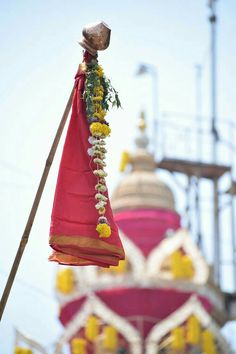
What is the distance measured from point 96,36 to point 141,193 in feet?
81.6

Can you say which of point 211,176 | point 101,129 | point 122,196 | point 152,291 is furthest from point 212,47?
point 101,129

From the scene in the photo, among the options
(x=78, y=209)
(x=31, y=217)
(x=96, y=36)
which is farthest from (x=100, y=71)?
(x=31, y=217)

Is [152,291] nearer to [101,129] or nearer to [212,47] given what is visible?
[212,47]

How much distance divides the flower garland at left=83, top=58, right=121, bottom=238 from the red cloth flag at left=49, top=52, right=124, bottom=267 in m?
0.08

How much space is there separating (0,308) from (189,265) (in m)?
24.3

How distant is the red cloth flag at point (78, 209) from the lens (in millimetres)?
12461

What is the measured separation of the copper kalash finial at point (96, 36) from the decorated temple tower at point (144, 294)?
2234 centimetres

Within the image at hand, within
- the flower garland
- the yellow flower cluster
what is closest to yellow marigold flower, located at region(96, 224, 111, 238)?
the flower garland

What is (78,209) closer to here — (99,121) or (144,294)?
(99,121)

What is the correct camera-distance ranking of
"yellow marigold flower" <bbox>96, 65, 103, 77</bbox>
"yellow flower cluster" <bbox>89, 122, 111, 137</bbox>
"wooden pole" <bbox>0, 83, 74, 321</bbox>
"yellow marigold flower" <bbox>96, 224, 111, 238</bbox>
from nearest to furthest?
"wooden pole" <bbox>0, 83, 74, 321</bbox> < "yellow marigold flower" <bbox>96, 224, 111, 238</bbox> < "yellow flower cluster" <bbox>89, 122, 111, 137</bbox> < "yellow marigold flower" <bbox>96, 65, 103, 77</bbox>

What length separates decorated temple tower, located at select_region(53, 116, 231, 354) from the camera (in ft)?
115

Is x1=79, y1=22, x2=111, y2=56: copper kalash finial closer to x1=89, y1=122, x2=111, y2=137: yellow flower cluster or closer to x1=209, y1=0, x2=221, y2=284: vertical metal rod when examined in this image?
x1=89, y1=122, x2=111, y2=137: yellow flower cluster

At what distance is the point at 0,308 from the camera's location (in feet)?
37.9

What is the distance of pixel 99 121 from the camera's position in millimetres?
12672
